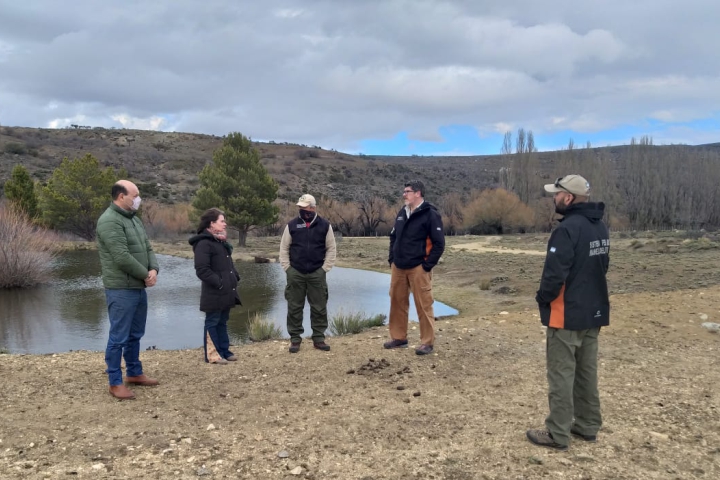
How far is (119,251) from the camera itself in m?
4.40

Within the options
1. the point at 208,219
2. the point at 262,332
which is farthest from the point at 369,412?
the point at 262,332

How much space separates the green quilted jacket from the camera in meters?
4.40

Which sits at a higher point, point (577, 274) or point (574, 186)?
point (574, 186)

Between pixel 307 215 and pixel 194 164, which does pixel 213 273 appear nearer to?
pixel 307 215

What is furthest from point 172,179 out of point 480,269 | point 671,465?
point 671,465

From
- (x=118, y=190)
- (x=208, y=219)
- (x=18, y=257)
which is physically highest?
(x=118, y=190)

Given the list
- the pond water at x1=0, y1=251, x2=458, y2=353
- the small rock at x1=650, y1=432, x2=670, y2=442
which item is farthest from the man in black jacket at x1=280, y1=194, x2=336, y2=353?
the small rock at x1=650, y1=432, x2=670, y2=442

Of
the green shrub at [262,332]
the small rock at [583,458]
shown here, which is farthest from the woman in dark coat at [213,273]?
the small rock at [583,458]

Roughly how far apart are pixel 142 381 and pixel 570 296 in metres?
3.73

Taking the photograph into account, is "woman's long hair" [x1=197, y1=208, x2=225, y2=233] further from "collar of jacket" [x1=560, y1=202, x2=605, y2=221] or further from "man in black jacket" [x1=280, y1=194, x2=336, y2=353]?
"collar of jacket" [x1=560, y1=202, x2=605, y2=221]

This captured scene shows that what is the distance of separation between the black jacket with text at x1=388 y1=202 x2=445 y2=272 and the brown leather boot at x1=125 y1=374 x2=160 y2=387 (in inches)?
105

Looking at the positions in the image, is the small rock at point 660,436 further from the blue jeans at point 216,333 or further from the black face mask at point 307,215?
the blue jeans at point 216,333

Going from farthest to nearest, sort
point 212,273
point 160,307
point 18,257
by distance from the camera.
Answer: point 18,257
point 160,307
point 212,273

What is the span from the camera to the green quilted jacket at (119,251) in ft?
14.4
